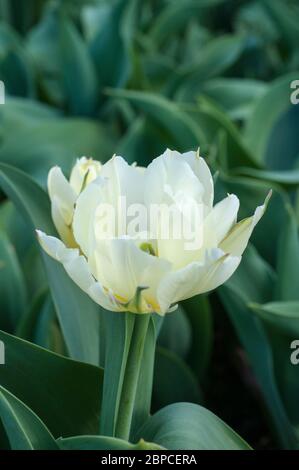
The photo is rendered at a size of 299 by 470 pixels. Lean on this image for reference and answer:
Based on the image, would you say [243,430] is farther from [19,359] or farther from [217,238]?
[217,238]

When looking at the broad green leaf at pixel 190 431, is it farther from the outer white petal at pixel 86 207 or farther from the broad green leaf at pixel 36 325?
the broad green leaf at pixel 36 325

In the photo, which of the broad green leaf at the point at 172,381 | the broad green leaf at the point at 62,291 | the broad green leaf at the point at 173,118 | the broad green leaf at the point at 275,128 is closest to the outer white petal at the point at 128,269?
the broad green leaf at the point at 62,291

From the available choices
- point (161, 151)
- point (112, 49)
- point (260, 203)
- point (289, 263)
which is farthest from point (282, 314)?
point (112, 49)

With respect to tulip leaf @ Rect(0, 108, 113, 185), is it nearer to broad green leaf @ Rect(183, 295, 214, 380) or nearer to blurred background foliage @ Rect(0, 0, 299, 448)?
blurred background foliage @ Rect(0, 0, 299, 448)

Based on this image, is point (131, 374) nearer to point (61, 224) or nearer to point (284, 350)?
point (61, 224)

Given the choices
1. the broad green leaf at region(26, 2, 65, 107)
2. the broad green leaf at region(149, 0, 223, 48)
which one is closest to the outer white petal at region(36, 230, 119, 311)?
the broad green leaf at region(26, 2, 65, 107)
